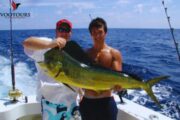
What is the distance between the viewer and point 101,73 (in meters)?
2.10

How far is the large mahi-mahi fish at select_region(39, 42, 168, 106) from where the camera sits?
1.95 meters

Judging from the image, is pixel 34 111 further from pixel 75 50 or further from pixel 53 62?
pixel 53 62

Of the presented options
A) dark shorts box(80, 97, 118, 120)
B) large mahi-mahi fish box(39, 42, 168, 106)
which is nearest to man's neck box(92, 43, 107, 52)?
dark shorts box(80, 97, 118, 120)

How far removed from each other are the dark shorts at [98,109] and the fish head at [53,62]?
1.02 metres

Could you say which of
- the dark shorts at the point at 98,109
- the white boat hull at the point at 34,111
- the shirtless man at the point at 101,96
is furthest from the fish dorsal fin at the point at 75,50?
the white boat hull at the point at 34,111

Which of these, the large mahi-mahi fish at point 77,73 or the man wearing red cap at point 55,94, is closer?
the large mahi-mahi fish at point 77,73

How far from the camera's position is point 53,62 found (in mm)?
1955

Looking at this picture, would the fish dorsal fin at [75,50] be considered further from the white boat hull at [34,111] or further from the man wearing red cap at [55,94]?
the white boat hull at [34,111]

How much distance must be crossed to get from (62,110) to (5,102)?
1.29m

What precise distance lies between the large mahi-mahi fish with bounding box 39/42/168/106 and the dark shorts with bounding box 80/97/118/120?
0.76m

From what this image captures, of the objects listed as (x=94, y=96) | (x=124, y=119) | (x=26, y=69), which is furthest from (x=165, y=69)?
(x=94, y=96)

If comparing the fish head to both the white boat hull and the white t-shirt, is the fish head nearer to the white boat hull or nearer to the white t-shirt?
the white t-shirt

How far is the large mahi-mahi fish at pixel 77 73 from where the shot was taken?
6.39 ft

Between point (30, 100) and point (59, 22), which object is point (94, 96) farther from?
point (30, 100)
